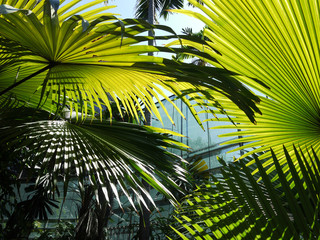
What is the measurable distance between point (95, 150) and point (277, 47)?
111 centimetres

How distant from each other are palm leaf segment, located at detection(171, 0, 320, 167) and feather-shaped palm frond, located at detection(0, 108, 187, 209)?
30.1 inches

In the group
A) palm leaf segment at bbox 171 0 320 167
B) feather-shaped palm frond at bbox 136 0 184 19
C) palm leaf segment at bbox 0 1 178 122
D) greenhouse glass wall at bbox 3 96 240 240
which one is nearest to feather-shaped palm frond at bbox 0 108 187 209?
palm leaf segment at bbox 0 1 178 122

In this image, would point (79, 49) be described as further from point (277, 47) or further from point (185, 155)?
point (185, 155)

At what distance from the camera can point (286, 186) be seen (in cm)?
56

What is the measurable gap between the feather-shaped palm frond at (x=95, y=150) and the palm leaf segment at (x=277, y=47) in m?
0.76

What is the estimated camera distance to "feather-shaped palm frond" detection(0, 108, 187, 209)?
1552 millimetres

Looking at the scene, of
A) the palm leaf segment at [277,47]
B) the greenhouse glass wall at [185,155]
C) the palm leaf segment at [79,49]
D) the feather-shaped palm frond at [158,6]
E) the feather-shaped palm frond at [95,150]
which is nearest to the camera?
the palm leaf segment at [277,47]

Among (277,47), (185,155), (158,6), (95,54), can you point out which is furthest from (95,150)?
(158,6)

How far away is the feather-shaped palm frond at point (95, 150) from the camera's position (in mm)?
1552

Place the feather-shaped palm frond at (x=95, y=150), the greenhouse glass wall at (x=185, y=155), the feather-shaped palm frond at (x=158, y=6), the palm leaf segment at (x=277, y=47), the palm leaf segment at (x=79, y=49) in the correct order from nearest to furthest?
the palm leaf segment at (x=277, y=47)
the palm leaf segment at (x=79, y=49)
the feather-shaped palm frond at (x=95, y=150)
the greenhouse glass wall at (x=185, y=155)
the feather-shaped palm frond at (x=158, y=6)

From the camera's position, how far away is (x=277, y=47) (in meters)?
0.94

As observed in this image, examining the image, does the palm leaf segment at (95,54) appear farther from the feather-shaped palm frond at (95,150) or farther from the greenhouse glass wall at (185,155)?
the greenhouse glass wall at (185,155)

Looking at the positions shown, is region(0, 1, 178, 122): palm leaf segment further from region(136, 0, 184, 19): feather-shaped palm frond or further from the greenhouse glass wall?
region(136, 0, 184, 19): feather-shaped palm frond

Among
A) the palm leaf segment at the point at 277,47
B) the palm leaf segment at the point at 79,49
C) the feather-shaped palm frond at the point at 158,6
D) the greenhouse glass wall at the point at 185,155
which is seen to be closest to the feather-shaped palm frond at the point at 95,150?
the palm leaf segment at the point at 79,49
